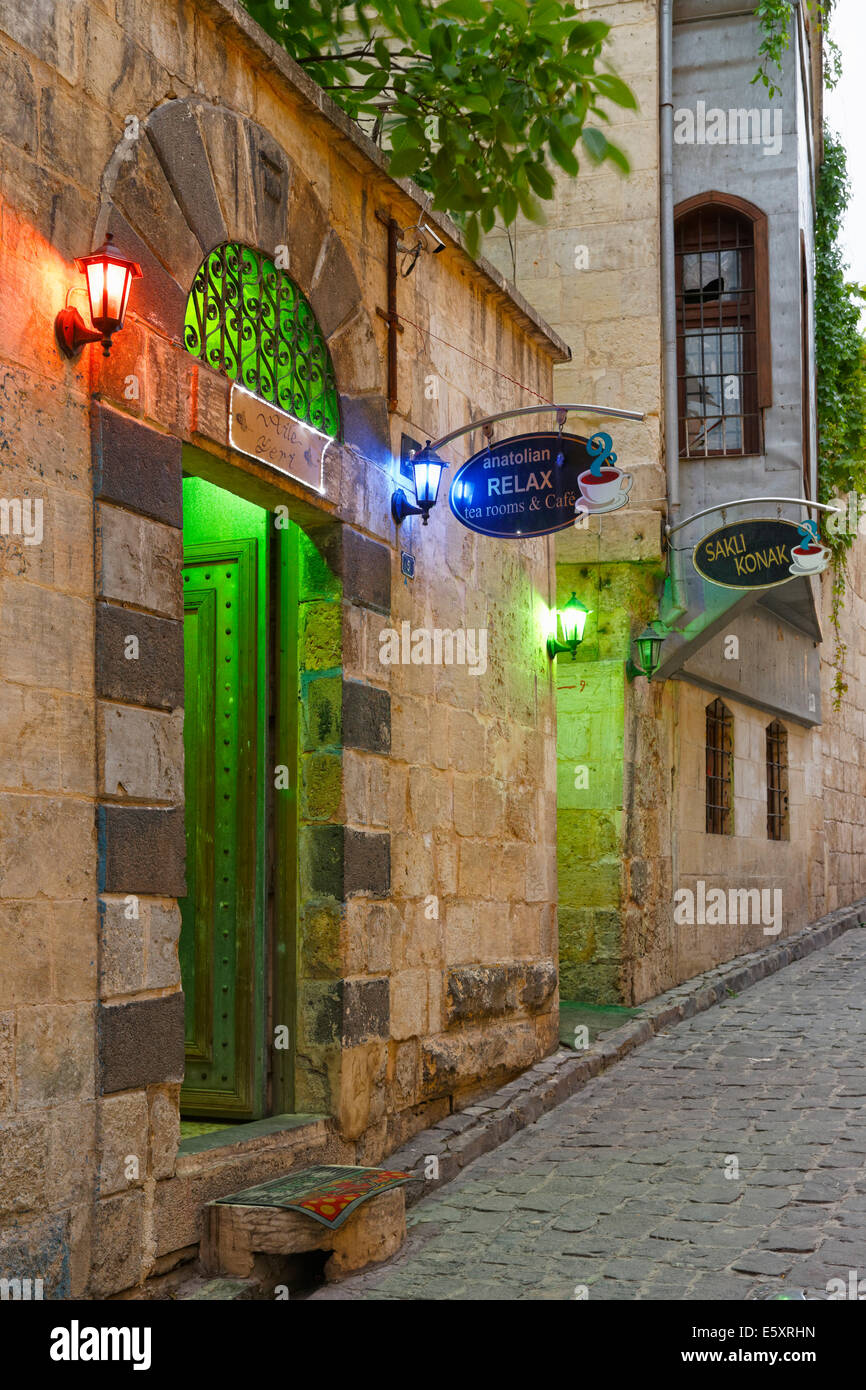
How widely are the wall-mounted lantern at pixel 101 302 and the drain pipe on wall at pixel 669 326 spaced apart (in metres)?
6.65

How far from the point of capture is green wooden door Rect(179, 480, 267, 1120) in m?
5.47

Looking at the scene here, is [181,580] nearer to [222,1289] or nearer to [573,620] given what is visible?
[222,1289]

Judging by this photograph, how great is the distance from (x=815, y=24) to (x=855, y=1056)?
969 centimetres

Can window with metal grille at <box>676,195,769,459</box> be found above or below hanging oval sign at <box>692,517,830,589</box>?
above

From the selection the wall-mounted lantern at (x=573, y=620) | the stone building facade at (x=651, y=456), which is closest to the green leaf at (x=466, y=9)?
the wall-mounted lantern at (x=573, y=620)

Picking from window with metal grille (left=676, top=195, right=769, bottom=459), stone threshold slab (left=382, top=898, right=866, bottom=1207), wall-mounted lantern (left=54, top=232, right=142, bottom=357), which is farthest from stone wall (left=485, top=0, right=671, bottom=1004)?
wall-mounted lantern (left=54, top=232, right=142, bottom=357)

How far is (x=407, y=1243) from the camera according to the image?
498 cm

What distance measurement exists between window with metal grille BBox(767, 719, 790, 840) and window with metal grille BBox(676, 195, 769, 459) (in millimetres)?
3814

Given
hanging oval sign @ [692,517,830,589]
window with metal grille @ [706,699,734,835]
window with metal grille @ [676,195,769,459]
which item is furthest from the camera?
window with metal grille @ [706,699,734,835]

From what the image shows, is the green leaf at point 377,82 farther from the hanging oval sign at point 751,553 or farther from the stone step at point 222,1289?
the stone step at point 222,1289

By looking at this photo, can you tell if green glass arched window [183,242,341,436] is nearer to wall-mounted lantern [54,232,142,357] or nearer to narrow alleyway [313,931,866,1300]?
wall-mounted lantern [54,232,142,357]

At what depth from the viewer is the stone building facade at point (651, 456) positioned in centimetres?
974

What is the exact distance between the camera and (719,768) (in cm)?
1190
